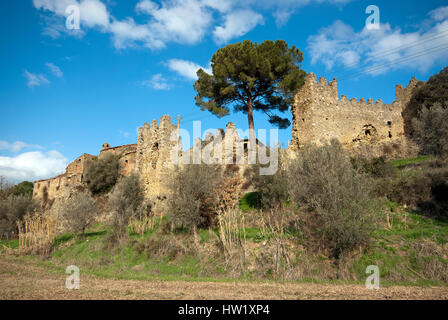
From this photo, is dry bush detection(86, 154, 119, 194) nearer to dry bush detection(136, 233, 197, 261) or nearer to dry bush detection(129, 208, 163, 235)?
dry bush detection(129, 208, 163, 235)

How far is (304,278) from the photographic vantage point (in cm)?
958

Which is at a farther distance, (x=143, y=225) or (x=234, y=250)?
(x=143, y=225)

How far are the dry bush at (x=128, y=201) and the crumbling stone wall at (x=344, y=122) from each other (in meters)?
11.5

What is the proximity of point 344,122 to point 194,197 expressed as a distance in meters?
14.9

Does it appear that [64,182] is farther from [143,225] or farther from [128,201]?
[143,225]

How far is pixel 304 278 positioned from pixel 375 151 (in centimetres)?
1731

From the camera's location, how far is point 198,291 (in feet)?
24.3

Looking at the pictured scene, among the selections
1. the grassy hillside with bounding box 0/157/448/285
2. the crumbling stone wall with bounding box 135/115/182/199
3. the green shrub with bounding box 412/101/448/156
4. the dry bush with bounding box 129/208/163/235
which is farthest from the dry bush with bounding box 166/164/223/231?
the green shrub with bounding box 412/101/448/156

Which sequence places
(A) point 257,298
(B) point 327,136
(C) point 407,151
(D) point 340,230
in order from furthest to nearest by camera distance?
(C) point 407,151 → (B) point 327,136 → (D) point 340,230 → (A) point 257,298

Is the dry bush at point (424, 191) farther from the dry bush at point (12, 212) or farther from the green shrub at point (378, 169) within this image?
the dry bush at point (12, 212)

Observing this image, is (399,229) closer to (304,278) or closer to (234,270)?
(304,278)

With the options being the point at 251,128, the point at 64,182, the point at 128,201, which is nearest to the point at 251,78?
the point at 251,128

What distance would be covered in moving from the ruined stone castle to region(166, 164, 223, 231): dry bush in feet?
18.2
